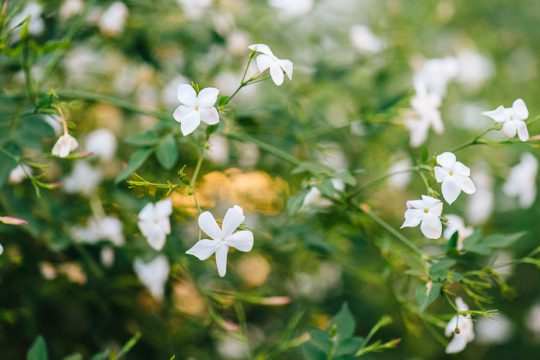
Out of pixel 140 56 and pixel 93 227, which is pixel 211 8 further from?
pixel 93 227

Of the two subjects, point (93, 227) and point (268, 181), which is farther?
point (268, 181)

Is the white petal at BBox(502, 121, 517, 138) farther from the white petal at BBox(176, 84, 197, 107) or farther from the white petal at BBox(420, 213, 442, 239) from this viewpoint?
the white petal at BBox(176, 84, 197, 107)

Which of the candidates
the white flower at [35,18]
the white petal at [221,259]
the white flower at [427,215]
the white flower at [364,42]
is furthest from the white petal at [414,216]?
the white flower at [35,18]

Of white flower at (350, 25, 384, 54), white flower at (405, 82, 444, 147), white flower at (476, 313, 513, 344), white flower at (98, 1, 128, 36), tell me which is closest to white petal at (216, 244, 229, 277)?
white flower at (405, 82, 444, 147)

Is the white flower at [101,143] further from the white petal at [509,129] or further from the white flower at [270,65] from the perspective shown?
the white petal at [509,129]

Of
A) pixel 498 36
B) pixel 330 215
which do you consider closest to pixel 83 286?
pixel 330 215

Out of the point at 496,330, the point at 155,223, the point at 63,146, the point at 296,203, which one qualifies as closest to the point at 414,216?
the point at 296,203

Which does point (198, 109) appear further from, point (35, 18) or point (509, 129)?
point (35, 18)
